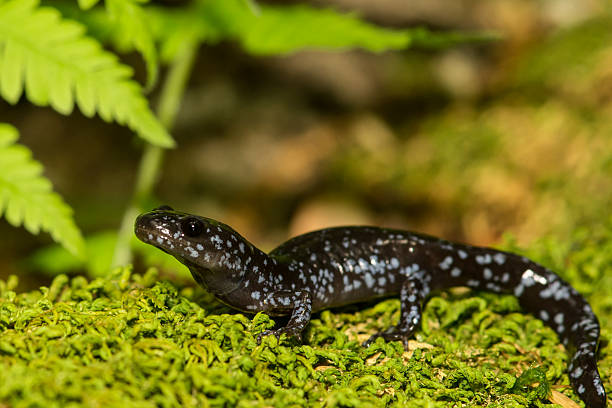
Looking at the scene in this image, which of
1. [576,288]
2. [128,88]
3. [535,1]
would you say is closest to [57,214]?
[128,88]

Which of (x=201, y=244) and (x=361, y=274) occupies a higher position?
(x=361, y=274)

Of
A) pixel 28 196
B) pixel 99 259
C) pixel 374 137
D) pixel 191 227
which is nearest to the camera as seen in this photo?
pixel 191 227

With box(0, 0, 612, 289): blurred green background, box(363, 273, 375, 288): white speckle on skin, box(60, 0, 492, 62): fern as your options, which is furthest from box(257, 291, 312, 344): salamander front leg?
box(0, 0, 612, 289): blurred green background

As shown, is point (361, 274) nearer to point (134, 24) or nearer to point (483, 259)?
point (483, 259)

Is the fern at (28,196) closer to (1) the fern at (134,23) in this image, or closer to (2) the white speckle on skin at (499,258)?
(1) the fern at (134,23)

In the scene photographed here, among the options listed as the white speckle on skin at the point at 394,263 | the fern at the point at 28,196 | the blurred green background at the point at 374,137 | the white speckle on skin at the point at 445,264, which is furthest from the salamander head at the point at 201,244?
the blurred green background at the point at 374,137

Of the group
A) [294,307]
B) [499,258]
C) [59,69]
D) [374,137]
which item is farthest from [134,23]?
[374,137]
